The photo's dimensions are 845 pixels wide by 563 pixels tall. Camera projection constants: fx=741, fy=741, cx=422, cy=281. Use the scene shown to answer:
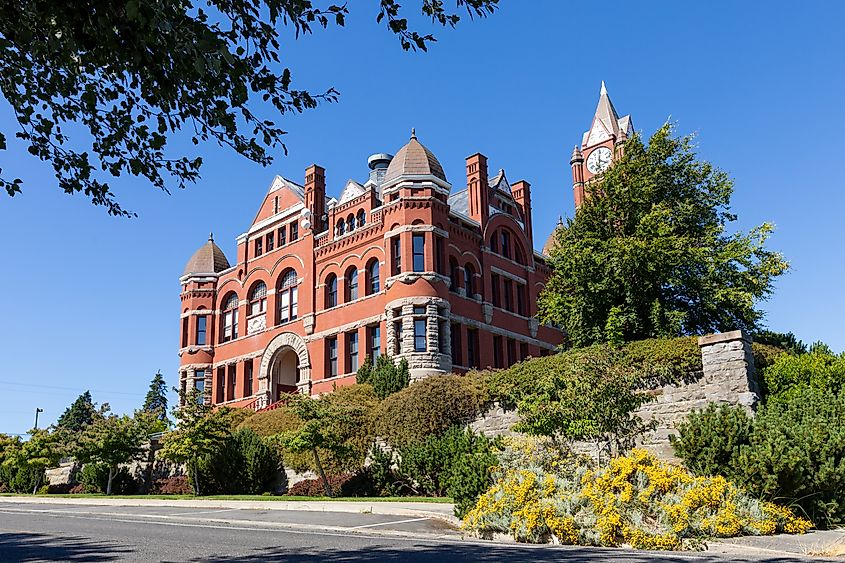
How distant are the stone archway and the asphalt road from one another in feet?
71.0

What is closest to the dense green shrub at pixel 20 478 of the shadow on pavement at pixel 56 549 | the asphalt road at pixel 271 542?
the asphalt road at pixel 271 542

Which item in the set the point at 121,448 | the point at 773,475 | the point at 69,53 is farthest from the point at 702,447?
the point at 121,448

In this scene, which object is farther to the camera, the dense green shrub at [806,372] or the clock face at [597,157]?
the clock face at [597,157]

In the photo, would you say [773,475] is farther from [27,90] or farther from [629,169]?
[629,169]

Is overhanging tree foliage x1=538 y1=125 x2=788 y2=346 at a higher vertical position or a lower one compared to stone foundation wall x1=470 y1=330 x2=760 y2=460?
higher

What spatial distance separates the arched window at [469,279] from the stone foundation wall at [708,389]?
1802 centimetres

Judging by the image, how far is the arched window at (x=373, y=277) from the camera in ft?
122

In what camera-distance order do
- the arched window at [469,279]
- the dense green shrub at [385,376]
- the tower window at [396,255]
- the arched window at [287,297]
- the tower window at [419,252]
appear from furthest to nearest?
the arched window at [287,297] < the arched window at [469,279] < the tower window at [396,255] < the tower window at [419,252] < the dense green shrub at [385,376]

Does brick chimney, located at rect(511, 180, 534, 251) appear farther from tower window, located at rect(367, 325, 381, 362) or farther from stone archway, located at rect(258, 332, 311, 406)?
stone archway, located at rect(258, 332, 311, 406)

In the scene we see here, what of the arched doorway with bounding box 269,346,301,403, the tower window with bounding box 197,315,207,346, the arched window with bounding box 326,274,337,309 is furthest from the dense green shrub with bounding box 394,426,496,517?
the tower window with bounding box 197,315,207,346

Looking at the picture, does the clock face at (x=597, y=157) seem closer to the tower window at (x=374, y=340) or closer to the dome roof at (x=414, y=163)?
the dome roof at (x=414, y=163)

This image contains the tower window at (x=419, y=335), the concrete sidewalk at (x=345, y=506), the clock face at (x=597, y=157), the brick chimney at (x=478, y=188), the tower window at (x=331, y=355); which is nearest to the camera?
the concrete sidewalk at (x=345, y=506)

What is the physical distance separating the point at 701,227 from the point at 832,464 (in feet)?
58.6

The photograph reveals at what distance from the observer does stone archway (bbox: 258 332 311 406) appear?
39438 millimetres
